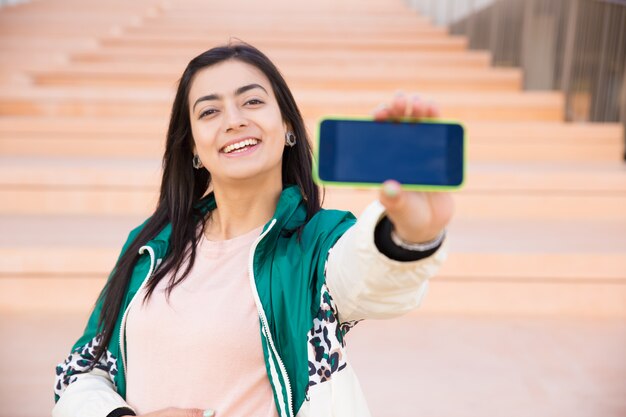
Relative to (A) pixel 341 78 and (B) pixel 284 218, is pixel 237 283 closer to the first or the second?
(B) pixel 284 218

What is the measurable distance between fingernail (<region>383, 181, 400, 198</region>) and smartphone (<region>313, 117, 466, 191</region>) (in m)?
0.02

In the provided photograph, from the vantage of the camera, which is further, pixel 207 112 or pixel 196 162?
pixel 196 162

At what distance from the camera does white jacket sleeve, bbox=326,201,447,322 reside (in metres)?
0.69

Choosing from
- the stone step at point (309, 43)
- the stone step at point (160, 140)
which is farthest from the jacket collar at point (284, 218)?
the stone step at point (309, 43)

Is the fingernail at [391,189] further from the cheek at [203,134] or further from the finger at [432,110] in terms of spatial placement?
the cheek at [203,134]

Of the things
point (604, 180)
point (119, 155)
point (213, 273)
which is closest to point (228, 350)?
point (213, 273)

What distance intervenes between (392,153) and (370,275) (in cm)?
16

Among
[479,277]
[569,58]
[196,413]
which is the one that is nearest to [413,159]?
[196,413]

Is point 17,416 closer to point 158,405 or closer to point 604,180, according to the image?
point 158,405

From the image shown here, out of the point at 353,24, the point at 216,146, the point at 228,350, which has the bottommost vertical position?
the point at 228,350

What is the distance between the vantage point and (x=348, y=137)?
0.64 metres

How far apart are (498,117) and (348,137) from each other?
11.3ft

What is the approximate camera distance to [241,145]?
96 centimetres

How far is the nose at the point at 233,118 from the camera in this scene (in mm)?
950
